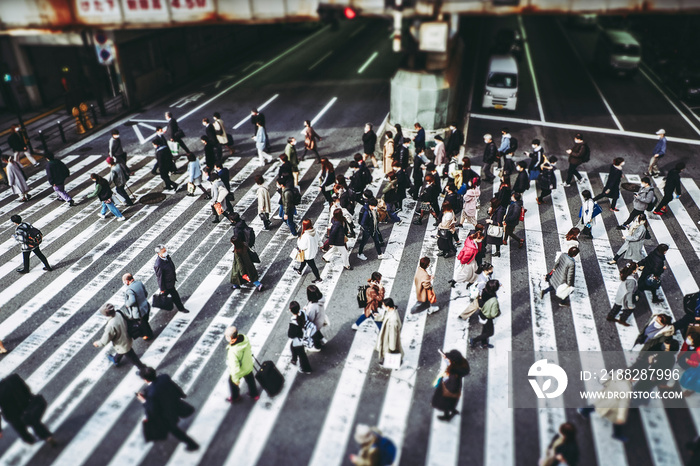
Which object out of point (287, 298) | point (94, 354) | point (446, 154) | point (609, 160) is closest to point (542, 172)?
point (446, 154)

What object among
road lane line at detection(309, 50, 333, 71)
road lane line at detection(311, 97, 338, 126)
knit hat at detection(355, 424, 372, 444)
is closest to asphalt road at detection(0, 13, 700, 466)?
knit hat at detection(355, 424, 372, 444)

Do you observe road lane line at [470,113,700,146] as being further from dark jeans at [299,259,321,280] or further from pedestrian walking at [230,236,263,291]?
pedestrian walking at [230,236,263,291]

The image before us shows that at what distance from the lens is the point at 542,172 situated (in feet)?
46.7

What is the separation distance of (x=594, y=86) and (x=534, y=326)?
70.1 ft

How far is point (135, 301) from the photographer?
917 centimetres

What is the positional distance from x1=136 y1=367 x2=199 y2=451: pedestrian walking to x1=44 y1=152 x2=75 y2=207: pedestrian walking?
400 inches

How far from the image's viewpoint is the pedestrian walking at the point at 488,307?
8711 millimetres

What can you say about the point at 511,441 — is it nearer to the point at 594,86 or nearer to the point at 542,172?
the point at 542,172

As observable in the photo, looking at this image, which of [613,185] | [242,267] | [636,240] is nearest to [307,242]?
[242,267]

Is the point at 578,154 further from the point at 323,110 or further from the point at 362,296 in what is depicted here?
the point at 323,110

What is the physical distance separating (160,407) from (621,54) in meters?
29.5

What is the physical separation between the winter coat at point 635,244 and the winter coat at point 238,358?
896 centimetres

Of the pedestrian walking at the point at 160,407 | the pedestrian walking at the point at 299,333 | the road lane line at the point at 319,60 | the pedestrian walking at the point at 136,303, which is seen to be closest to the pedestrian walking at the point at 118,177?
the pedestrian walking at the point at 136,303

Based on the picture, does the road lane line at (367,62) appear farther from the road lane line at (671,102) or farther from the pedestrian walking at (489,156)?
the road lane line at (671,102)
